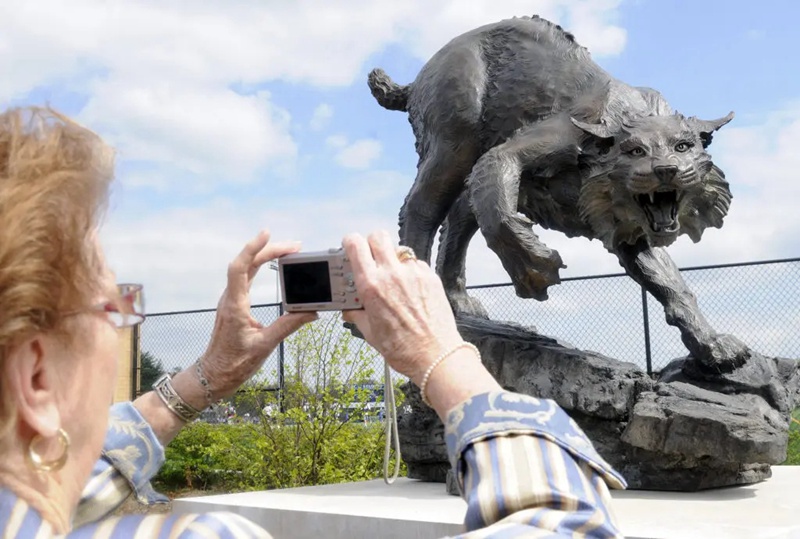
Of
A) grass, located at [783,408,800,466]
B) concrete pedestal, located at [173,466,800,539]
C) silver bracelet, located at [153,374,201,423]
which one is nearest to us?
silver bracelet, located at [153,374,201,423]

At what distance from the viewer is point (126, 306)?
0.75 m

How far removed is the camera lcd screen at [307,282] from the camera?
4.33 ft

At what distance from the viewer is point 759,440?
10.3ft

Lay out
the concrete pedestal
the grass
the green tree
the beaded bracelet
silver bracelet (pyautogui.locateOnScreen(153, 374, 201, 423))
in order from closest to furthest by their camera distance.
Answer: the beaded bracelet → silver bracelet (pyautogui.locateOnScreen(153, 374, 201, 423)) → the concrete pedestal → the grass → the green tree

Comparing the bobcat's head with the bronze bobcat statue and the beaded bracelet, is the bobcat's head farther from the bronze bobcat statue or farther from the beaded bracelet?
the beaded bracelet

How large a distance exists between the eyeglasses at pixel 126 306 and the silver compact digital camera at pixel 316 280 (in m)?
0.46

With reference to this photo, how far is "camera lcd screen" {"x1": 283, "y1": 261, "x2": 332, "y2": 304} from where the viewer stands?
4.33ft

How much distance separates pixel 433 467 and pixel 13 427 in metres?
3.65

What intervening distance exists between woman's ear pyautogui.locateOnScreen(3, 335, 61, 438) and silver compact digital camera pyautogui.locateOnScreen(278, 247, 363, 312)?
1.90 ft

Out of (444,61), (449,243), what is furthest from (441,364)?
(449,243)

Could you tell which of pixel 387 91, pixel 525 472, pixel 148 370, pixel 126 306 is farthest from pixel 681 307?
pixel 148 370

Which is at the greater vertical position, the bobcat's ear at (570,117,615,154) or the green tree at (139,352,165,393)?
the bobcat's ear at (570,117,615,154)

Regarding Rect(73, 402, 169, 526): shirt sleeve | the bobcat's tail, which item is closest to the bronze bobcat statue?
the bobcat's tail

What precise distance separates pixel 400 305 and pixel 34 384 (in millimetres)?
414
